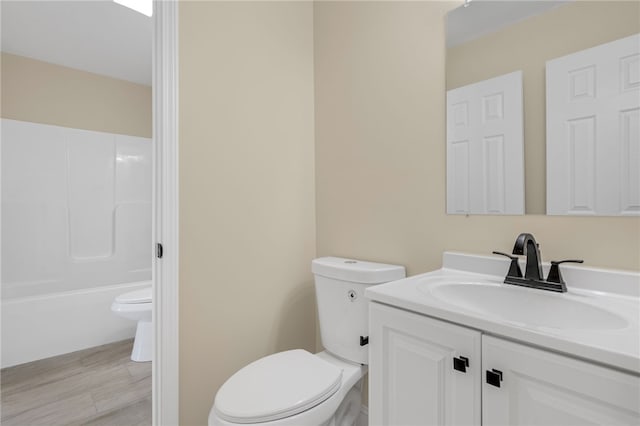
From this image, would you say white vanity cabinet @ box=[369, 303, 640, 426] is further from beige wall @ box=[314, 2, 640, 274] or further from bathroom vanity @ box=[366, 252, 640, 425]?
beige wall @ box=[314, 2, 640, 274]

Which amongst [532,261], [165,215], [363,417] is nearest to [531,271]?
[532,261]

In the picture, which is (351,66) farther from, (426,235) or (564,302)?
(564,302)

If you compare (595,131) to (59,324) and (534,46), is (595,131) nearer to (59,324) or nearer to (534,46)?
(534,46)

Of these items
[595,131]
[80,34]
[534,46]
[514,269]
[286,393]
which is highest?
[80,34]

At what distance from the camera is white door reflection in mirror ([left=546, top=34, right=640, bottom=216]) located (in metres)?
0.89

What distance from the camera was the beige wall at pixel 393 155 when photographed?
1.12 m

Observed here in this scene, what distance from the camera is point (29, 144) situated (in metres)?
2.48

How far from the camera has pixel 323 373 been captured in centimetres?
118

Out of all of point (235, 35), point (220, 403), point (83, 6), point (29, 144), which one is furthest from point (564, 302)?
point (29, 144)

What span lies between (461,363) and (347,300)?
2.13 feet

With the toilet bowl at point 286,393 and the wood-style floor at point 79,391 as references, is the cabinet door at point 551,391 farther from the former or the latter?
the wood-style floor at point 79,391

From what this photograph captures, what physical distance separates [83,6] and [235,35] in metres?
1.25

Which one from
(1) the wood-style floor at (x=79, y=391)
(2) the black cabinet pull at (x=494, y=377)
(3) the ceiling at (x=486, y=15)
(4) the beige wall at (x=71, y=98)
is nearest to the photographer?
(2) the black cabinet pull at (x=494, y=377)

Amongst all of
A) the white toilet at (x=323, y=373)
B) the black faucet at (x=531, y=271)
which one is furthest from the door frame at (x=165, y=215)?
the black faucet at (x=531, y=271)
